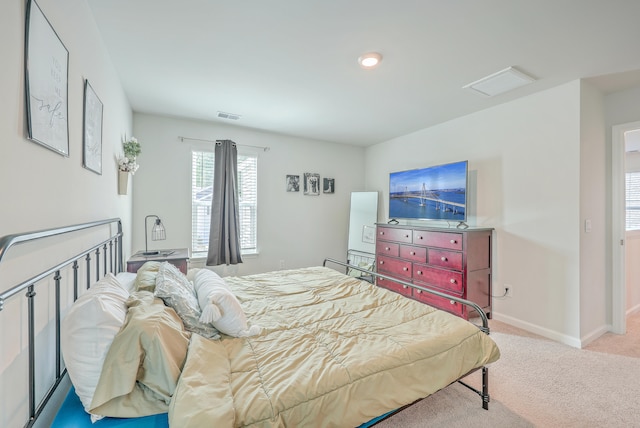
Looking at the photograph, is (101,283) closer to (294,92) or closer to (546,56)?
(294,92)

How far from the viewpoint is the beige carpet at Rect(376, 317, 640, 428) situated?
1696 millimetres

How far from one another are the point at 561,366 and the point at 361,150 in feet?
13.4

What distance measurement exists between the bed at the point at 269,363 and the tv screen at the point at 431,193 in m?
1.86

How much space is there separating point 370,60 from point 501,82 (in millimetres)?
1351

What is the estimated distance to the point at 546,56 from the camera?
2.22 metres

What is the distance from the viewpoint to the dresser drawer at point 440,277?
310 cm

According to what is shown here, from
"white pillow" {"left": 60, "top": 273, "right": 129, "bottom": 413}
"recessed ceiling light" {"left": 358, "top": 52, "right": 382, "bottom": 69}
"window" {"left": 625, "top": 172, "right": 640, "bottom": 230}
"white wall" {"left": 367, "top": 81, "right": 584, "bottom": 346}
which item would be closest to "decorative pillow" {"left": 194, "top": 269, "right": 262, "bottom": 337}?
"white pillow" {"left": 60, "top": 273, "right": 129, "bottom": 413}

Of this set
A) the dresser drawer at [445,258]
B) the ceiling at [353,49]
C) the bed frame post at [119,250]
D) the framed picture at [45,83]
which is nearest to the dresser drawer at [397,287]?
the dresser drawer at [445,258]

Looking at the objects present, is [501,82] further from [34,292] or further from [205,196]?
[205,196]

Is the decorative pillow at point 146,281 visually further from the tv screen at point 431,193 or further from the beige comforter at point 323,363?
the tv screen at point 431,193

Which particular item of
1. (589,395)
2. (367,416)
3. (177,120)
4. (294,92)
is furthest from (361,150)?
(367,416)

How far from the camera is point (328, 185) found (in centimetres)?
498

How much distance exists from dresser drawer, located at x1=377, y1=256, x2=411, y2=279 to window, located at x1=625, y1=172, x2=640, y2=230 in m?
2.88

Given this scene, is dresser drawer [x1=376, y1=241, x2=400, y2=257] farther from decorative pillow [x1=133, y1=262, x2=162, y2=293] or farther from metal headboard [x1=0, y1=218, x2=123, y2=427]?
metal headboard [x1=0, y1=218, x2=123, y2=427]
